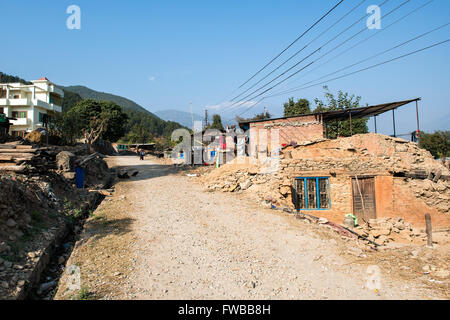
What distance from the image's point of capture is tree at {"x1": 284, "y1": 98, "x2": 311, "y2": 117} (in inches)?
1430

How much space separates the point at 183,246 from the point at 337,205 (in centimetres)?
984

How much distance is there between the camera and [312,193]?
13.6 m

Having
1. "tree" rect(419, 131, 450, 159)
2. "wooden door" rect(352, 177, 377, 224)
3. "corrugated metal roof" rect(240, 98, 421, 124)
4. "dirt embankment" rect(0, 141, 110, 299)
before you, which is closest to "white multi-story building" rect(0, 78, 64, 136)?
"dirt embankment" rect(0, 141, 110, 299)

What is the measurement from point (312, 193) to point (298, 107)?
86.0ft

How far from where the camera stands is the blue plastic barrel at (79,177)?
1117 cm

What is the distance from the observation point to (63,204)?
27.6 feet

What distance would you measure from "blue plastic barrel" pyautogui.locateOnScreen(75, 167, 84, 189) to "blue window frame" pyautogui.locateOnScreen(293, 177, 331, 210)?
34.2 feet

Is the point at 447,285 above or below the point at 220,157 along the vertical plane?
below

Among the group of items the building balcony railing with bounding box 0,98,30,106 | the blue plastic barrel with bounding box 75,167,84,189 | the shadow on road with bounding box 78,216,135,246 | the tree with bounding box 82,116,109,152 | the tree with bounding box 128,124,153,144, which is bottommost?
the shadow on road with bounding box 78,216,135,246

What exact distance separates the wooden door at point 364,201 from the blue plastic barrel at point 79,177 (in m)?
13.4

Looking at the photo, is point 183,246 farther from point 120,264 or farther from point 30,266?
point 30,266

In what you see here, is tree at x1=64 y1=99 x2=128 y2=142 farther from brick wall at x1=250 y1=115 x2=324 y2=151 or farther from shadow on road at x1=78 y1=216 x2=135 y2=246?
shadow on road at x1=78 y1=216 x2=135 y2=246

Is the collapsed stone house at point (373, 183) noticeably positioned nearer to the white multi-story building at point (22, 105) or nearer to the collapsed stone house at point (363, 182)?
the collapsed stone house at point (363, 182)

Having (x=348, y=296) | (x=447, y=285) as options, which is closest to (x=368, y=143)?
(x=447, y=285)
